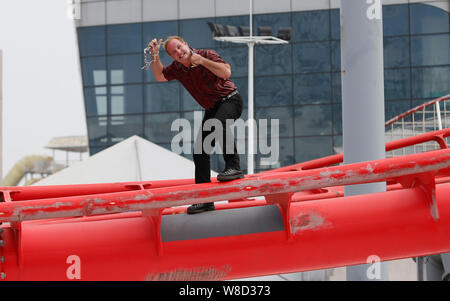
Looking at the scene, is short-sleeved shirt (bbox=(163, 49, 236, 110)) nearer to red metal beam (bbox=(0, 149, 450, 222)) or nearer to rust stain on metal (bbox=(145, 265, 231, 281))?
red metal beam (bbox=(0, 149, 450, 222))

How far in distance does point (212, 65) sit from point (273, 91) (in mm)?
20931

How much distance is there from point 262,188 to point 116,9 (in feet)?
79.5

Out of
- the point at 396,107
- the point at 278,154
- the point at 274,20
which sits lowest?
the point at 278,154

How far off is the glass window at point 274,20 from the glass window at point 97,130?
7.94 m

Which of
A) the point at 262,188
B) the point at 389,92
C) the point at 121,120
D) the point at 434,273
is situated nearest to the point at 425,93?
the point at 389,92

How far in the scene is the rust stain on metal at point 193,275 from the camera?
149 inches

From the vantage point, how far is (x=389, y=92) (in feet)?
80.3

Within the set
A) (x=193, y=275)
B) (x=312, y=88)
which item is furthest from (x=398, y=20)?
(x=193, y=275)

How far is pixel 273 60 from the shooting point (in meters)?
24.8

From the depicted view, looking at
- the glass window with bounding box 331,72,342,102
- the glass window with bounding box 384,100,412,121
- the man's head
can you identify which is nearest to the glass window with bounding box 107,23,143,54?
the glass window with bounding box 331,72,342,102

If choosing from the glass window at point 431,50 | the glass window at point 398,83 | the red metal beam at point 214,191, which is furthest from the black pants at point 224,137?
the glass window at point 431,50

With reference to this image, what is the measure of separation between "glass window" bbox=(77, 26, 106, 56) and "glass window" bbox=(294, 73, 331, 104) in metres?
8.79

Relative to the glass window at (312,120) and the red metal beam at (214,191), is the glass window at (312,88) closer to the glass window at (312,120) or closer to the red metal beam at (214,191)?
the glass window at (312,120)

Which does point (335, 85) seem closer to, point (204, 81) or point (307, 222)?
point (204, 81)
